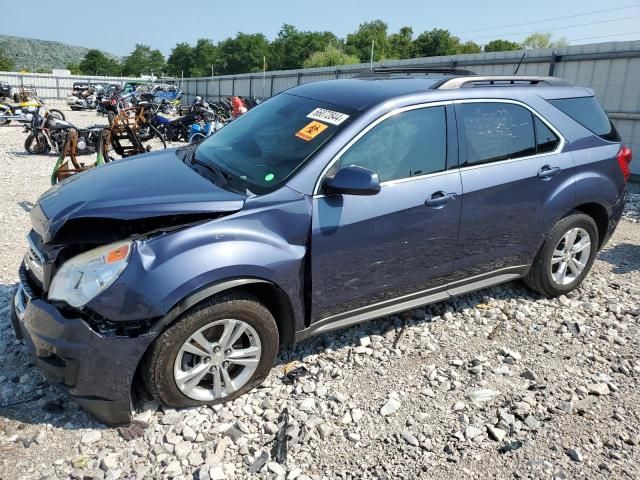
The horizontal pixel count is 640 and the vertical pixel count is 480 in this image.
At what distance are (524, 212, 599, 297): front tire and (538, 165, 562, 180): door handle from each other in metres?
0.45

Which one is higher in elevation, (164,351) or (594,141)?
(594,141)

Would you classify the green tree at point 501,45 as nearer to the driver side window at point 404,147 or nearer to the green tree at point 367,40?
the green tree at point 367,40

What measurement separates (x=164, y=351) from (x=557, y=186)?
10.3 ft

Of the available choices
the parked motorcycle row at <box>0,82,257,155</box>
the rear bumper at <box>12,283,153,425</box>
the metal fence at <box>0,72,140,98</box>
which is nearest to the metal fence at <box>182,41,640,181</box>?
the parked motorcycle row at <box>0,82,257,155</box>

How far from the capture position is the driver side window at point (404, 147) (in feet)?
10.1

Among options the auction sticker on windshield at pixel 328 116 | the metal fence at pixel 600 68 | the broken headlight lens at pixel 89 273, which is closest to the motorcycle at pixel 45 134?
the metal fence at pixel 600 68

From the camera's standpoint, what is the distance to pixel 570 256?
4.29m

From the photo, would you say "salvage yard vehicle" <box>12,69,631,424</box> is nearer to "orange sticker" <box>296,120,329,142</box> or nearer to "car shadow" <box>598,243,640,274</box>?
"orange sticker" <box>296,120,329,142</box>

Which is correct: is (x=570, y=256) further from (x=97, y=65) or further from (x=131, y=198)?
(x=97, y=65)

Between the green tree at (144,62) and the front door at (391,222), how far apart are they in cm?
11812

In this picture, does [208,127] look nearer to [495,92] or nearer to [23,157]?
[23,157]

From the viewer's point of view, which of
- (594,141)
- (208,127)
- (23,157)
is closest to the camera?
(594,141)

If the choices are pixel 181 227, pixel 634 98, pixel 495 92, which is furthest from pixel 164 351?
pixel 634 98

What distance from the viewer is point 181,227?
8.41 feet
